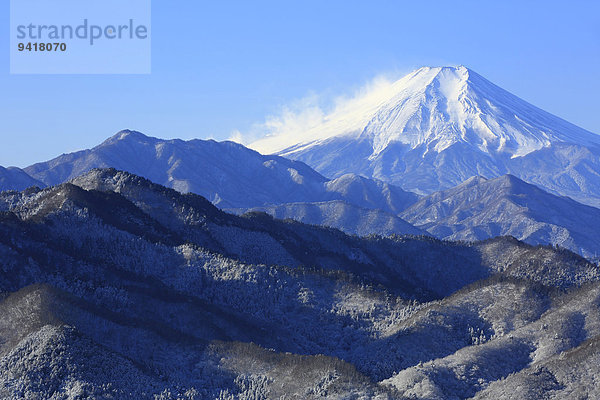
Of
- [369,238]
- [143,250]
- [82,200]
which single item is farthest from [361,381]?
[369,238]

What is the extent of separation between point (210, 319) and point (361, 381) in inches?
1037

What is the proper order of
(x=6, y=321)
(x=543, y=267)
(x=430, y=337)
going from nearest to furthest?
(x=6, y=321)
(x=430, y=337)
(x=543, y=267)

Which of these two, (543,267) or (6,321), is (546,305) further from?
(6,321)

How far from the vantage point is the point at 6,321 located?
3423 inches

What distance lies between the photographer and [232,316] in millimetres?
103875

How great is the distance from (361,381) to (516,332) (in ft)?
91.0

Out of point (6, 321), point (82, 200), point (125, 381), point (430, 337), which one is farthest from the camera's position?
point (82, 200)

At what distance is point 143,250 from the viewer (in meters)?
119

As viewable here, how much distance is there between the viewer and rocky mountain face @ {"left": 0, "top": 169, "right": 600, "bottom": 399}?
7950 cm

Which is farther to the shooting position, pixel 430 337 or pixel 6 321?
pixel 430 337

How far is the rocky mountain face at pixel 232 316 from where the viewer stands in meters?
79.5

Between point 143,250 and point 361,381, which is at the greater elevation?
point 143,250

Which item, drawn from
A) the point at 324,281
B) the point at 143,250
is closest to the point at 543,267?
the point at 324,281

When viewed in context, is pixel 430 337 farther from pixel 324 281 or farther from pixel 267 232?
pixel 267 232
